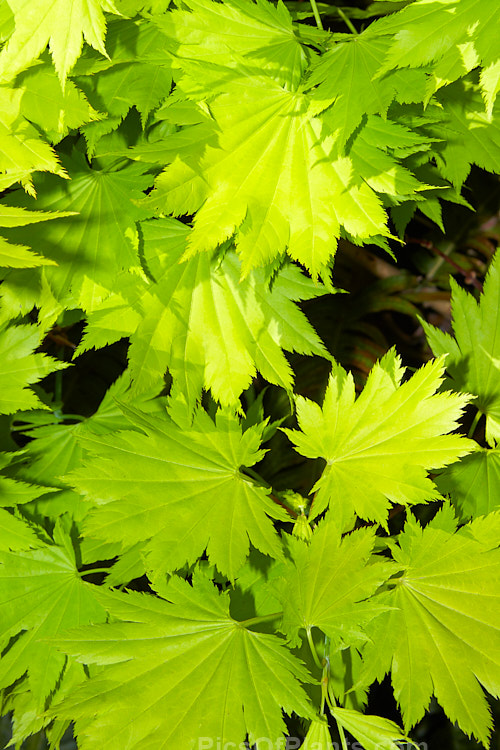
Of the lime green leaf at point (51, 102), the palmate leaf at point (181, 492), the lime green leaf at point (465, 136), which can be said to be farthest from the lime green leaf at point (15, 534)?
the lime green leaf at point (465, 136)

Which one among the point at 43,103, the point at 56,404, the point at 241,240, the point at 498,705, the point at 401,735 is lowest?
the point at 498,705

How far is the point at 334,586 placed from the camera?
64 centimetres

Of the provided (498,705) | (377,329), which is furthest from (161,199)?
(498,705)

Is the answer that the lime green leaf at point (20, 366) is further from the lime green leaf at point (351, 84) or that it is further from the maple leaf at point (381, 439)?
the lime green leaf at point (351, 84)

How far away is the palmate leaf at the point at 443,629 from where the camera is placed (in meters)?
0.63

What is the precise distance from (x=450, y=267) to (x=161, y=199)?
1049mm

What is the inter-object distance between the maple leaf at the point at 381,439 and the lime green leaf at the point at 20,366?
0.38 m

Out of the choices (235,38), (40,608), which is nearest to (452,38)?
(235,38)

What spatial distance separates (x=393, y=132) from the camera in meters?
0.65

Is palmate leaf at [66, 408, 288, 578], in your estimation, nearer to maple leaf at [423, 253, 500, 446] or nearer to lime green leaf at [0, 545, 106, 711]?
lime green leaf at [0, 545, 106, 711]

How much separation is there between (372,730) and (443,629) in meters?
0.14

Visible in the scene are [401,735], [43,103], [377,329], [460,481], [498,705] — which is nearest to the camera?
[401,735]

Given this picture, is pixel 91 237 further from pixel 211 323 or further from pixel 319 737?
pixel 319 737

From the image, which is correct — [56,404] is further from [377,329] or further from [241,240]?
[377,329]
